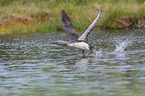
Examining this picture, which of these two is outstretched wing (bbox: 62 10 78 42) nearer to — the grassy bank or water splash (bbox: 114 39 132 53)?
water splash (bbox: 114 39 132 53)

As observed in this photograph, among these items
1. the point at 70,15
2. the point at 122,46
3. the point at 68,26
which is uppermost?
the point at 70,15

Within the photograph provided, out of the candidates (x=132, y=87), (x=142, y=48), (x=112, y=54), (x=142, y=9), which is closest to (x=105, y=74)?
(x=132, y=87)

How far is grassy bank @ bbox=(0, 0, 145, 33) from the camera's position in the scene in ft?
107

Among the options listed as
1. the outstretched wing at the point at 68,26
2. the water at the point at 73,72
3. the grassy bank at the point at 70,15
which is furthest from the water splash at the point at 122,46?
the grassy bank at the point at 70,15

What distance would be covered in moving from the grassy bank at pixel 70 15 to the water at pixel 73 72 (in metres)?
13.9

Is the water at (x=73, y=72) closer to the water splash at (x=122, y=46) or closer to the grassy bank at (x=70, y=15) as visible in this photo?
the water splash at (x=122, y=46)

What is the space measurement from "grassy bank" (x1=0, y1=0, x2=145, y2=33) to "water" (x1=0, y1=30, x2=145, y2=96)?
1387 cm

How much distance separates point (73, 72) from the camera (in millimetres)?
12180

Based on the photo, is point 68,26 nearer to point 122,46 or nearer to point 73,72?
point 73,72

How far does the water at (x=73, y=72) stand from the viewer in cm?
954

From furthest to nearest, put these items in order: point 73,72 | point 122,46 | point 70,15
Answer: point 70,15 → point 122,46 → point 73,72

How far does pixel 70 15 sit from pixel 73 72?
74.8 ft

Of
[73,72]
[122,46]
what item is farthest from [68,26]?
[122,46]

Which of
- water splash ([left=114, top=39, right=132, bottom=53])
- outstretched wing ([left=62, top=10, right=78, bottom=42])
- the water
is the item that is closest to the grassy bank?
water splash ([left=114, top=39, right=132, bottom=53])
